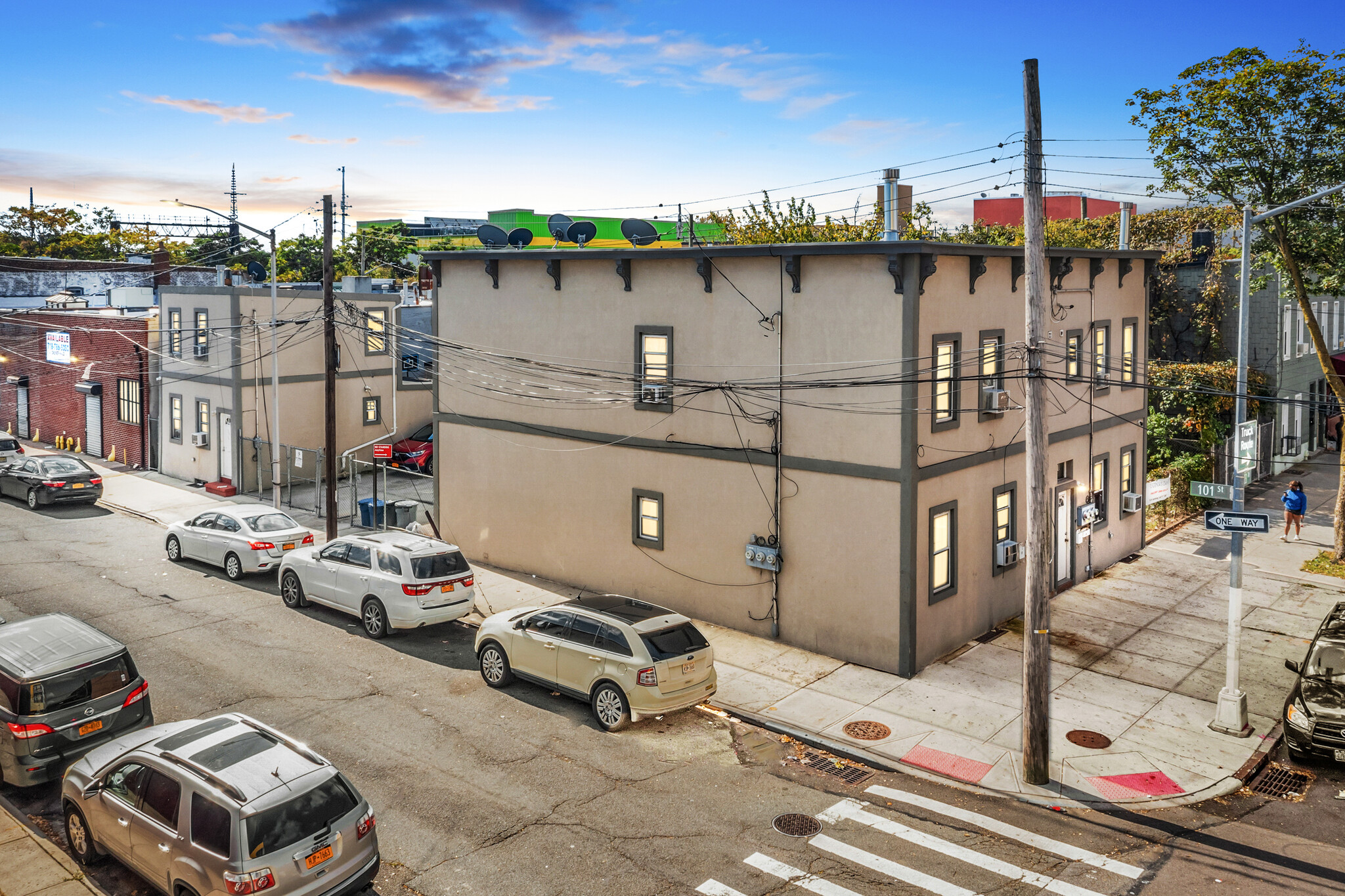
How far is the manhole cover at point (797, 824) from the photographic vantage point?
11273 millimetres

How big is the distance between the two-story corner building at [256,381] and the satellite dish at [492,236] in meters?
8.03

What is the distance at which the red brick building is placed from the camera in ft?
118

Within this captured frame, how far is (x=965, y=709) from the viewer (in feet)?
49.4

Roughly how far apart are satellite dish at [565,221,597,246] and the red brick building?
2096 cm

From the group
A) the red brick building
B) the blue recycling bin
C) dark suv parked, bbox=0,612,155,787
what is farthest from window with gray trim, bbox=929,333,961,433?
the red brick building

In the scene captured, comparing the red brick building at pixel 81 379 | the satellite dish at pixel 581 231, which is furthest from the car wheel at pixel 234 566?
the red brick building at pixel 81 379

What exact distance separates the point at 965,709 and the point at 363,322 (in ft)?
91.6

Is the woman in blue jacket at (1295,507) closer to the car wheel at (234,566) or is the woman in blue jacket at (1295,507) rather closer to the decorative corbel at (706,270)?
the decorative corbel at (706,270)

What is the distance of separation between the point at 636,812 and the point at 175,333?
29669 millimetres

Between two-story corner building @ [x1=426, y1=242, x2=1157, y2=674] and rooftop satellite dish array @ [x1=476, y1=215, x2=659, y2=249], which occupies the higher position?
rooftop satellite dish array @ [x1=476, y1=215, x2=659, y2=249]

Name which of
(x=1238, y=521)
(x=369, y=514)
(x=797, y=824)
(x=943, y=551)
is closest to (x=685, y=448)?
(x=943, y=551)

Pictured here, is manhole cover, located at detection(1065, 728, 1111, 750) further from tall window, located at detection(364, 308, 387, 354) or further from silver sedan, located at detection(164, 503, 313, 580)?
tall window, located at detection(364, 308, 387, 354)

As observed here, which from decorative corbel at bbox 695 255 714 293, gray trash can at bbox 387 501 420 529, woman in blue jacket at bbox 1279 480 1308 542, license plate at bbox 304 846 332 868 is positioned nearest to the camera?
A: license plate at bbox 304 846 332 868

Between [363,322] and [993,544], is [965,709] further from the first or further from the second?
[363,322]
